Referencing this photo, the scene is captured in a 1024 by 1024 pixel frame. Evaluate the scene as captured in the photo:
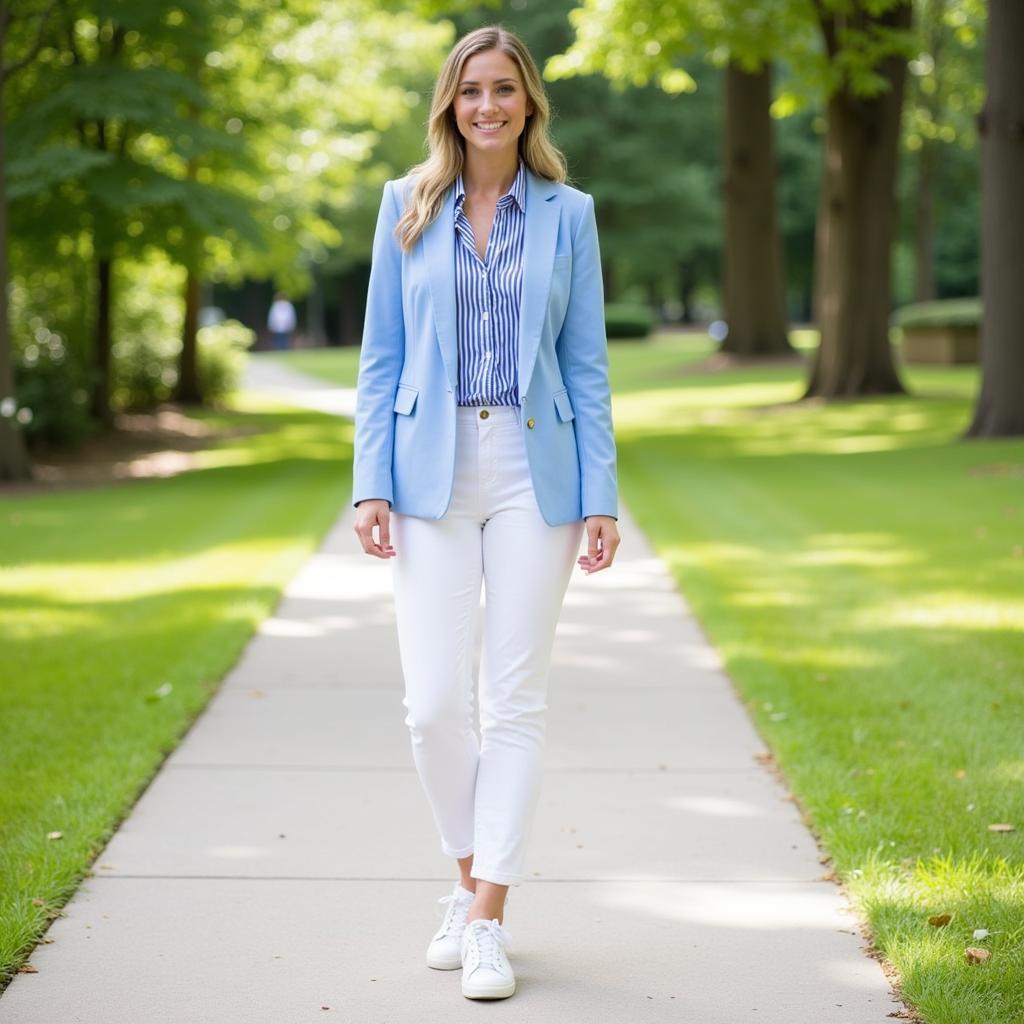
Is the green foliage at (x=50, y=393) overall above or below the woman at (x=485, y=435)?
below

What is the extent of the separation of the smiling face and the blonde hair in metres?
0.02

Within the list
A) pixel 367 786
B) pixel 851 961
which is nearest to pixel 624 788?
pixel 367 786

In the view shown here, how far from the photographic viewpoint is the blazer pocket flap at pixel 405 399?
383 centimetres

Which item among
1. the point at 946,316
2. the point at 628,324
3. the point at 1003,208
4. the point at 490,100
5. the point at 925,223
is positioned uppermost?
the point at 490,100

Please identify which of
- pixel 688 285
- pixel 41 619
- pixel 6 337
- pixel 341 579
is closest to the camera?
pixel 41 619

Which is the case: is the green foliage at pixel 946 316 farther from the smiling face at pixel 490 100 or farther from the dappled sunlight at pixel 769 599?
the smiling face at pixel 490 100

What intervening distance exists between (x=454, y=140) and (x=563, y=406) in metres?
0.72

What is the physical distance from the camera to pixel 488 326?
3822mm

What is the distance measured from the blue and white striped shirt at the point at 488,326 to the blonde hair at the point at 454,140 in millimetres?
123

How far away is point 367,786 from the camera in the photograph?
222 inches

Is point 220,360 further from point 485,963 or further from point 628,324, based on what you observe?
point 485,963

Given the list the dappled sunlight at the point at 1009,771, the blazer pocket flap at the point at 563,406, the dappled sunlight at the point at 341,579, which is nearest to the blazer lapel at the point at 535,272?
the blazer pocket flap at the point at 563,406

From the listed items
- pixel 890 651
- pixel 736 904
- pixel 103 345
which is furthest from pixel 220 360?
pixel 736 904

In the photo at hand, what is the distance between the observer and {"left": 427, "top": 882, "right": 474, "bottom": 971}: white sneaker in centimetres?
396
